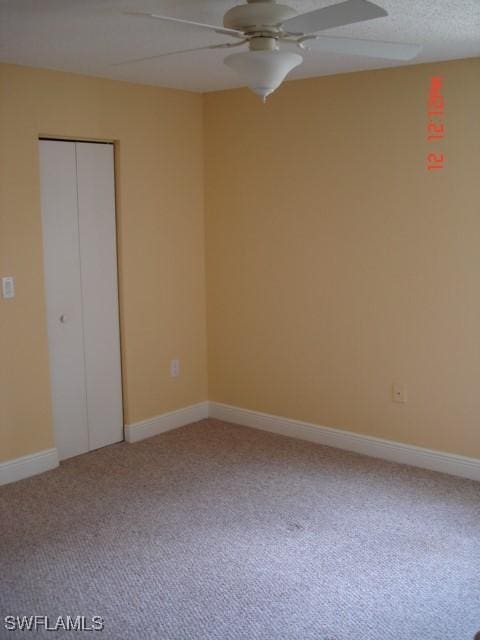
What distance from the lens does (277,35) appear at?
7.65 ft

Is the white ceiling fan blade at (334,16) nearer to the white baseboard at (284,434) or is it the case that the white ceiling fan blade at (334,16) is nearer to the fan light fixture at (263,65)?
the fan light fixture at (263,65)

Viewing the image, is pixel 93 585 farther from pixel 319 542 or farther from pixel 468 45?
pixel 468 45

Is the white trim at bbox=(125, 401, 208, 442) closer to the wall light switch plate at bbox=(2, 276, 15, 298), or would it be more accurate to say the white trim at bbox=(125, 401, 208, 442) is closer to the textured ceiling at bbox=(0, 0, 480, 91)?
the wall light switch plate at bbox=(2, 276, 15, 298)

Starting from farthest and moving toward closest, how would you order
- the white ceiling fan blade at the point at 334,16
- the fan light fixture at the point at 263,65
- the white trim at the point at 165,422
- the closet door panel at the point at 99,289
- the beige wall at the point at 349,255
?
1. the white trim at the point at 165,422
2. the closet door panel at the point at 99,289
3. the beige wall at the point at 349,255
4. the fan light fixture at the point at 263,65
5. the white ceiling fan blade at the point at 334,16

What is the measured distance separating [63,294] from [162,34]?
1727mm

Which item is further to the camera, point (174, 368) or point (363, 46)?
point (174, 368)

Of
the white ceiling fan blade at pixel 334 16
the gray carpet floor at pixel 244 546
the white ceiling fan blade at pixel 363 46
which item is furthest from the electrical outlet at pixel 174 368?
the white ceiling fan blade at pixel 334 16

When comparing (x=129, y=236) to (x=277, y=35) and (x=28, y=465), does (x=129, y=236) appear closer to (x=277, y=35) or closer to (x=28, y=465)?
(x=28, y=465)

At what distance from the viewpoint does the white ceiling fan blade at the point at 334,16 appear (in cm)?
202

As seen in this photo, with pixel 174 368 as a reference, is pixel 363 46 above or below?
above

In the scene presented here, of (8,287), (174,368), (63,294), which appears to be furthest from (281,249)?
(8,287)

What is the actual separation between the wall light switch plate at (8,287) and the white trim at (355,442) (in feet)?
5.94

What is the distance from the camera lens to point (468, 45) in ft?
10.6

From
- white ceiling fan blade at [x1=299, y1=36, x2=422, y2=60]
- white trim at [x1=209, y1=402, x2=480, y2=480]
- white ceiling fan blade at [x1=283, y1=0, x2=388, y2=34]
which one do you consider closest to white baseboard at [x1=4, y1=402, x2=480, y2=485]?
white trim at [x1=209, y1=402, x2=480, y2=480]
